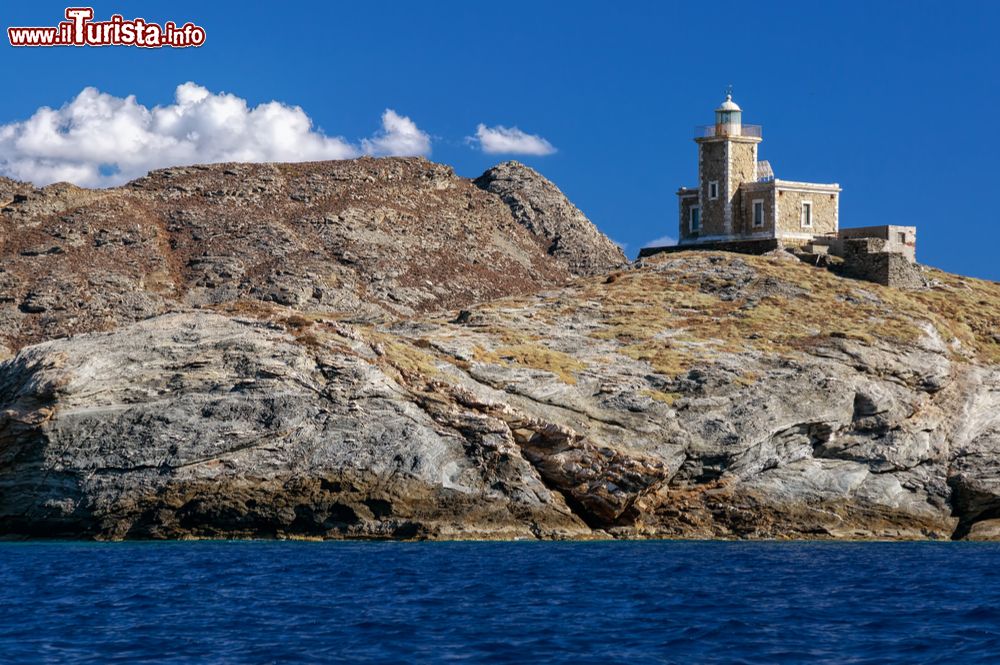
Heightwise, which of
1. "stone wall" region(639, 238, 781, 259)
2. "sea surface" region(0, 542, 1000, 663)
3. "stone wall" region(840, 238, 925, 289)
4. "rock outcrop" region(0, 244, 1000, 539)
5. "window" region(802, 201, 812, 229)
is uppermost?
"window" region(802, 201, 812, 229)

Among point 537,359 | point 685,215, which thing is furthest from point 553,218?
point 537,359

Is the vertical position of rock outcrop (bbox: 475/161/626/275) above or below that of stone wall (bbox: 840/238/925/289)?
above

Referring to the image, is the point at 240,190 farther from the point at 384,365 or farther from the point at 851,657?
the point at 851,657

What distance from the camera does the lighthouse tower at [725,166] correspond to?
259 ft

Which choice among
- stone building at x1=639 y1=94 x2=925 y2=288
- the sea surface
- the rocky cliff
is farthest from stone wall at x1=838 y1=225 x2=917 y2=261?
the sea surface

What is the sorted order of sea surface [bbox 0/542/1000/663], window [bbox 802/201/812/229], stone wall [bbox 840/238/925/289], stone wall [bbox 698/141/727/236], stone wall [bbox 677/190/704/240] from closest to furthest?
1. sea surface [bbox 0/542/1000/663]
2. stone wall [bbox 840/238/925/289]
3. stone wall [bbox 698/141/727/236]
4. window [bbox 802/201/812/229]
5. stone wall [bbox 677/190/704/240]

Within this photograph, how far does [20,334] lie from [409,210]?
35.2 m

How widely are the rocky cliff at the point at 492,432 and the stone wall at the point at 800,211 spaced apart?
16.8m

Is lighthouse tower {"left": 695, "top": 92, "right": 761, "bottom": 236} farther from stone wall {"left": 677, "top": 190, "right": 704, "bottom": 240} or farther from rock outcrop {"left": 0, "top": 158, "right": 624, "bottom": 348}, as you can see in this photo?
rock outcrop {"left": 0, "top": 158, "right": 624, "bottom": 348}

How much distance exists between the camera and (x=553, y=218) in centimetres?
12056

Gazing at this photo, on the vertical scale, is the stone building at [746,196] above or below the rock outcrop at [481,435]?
above

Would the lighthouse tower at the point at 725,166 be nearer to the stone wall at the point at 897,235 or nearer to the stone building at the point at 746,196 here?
the stone building at the point at 746,196

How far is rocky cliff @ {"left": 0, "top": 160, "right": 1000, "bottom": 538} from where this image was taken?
1961 inches

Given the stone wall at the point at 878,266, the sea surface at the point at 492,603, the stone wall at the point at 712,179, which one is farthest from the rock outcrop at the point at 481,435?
the stone wall at the point at 712,179
